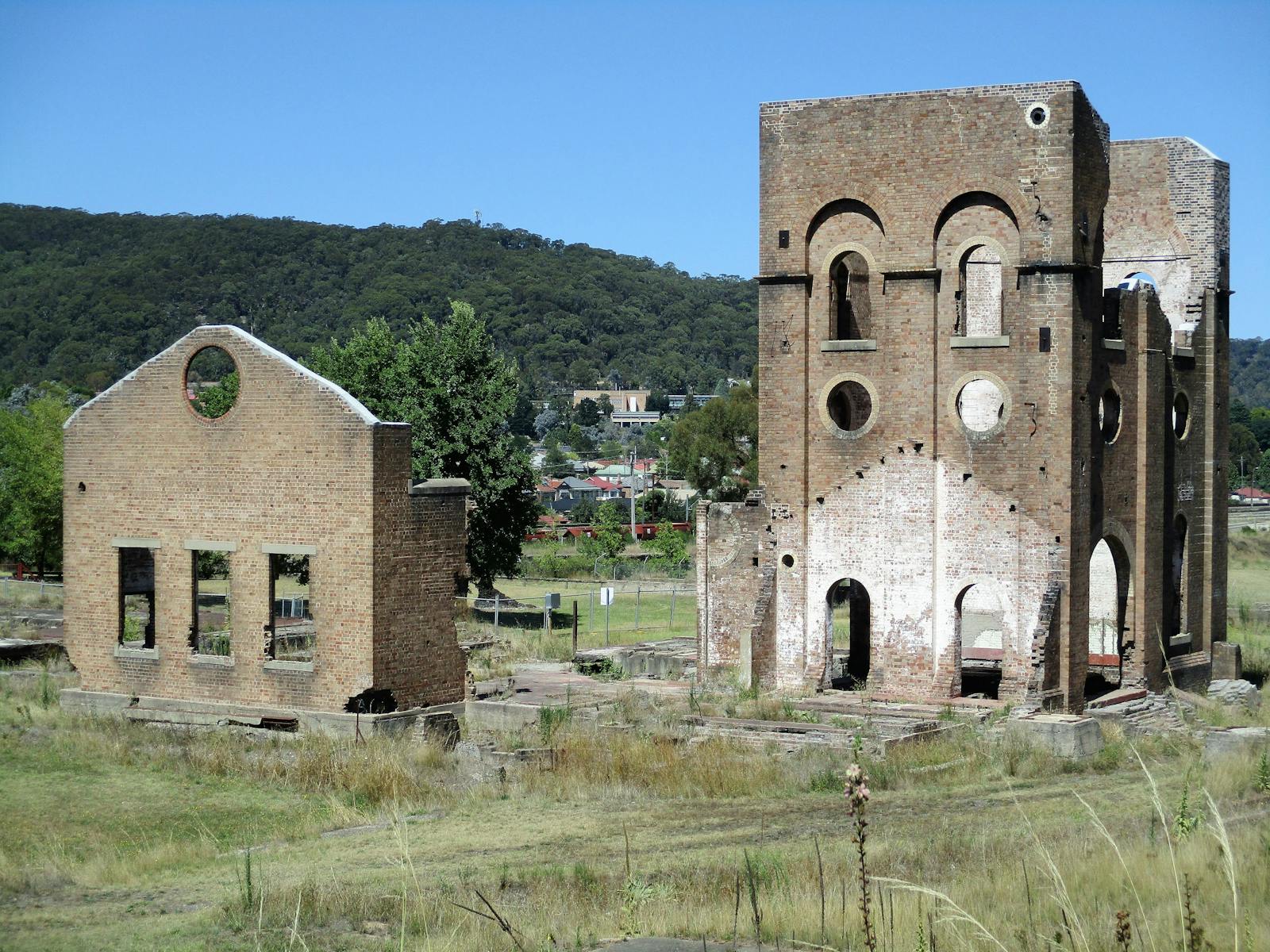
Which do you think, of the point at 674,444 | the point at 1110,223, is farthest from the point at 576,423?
the point at 1110,223

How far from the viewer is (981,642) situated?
31.9m

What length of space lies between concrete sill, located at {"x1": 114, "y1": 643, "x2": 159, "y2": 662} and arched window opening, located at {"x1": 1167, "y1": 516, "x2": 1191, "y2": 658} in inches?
706

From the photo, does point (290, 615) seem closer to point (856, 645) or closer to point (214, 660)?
point (856, 645)

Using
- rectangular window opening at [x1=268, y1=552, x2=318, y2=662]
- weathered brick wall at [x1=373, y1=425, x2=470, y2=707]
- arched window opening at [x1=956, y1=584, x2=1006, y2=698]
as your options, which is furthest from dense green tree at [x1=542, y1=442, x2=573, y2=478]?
weathered brick wall at [x1=373, y1=425, x2=470, y2=707]

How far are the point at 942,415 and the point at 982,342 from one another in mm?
1326

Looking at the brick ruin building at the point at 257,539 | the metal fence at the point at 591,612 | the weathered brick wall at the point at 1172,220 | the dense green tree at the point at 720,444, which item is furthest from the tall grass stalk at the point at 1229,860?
the dense green tree at the point at 720,444

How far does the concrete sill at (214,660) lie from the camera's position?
2338 centimetres

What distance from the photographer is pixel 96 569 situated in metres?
24.6

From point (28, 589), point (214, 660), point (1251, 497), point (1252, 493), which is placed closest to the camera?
point (214, 660)

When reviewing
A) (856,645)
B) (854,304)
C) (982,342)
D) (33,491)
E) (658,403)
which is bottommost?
(856,645)

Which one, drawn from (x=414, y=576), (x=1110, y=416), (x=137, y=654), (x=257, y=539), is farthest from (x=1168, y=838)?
(x=137, y=654)

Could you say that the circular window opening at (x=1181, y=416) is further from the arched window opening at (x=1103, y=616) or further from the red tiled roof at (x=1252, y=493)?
the red tiled roof at (x=1252, y=493)

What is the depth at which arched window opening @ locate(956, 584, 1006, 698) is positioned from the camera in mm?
28219

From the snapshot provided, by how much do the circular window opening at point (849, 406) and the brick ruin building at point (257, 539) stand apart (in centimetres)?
713
